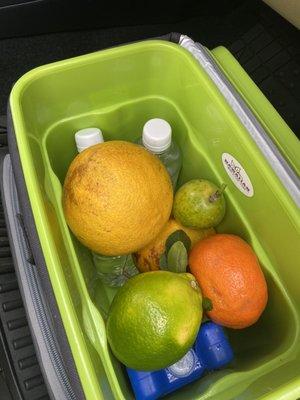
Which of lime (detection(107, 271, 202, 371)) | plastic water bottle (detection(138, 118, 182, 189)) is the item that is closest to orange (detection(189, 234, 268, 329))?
lime (detection(107, 271, 202, 371))

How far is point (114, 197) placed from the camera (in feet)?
1.62

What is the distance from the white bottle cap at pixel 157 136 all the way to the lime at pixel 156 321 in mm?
178

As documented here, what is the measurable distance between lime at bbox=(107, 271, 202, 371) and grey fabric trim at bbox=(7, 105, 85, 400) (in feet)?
0.18

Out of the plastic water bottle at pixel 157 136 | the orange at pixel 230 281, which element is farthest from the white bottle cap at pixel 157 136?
the orange at pixel 230 281

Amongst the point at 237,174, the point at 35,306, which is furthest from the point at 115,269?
the point at 237,174

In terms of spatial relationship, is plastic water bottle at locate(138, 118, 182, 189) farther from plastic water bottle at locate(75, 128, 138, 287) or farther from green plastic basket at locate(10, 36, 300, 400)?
plastic water bottle at locate(75, 128, 138, 287)

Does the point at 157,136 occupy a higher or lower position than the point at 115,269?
higher

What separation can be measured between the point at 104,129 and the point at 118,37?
1.90ft

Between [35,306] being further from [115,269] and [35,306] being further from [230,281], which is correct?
[230,281]

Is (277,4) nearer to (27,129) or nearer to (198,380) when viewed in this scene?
(27,129)

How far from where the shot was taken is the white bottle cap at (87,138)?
1.93ft

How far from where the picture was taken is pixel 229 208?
1.98 feet

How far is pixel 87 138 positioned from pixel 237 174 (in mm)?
202

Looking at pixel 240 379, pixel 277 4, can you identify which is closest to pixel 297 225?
pixel 240 379
